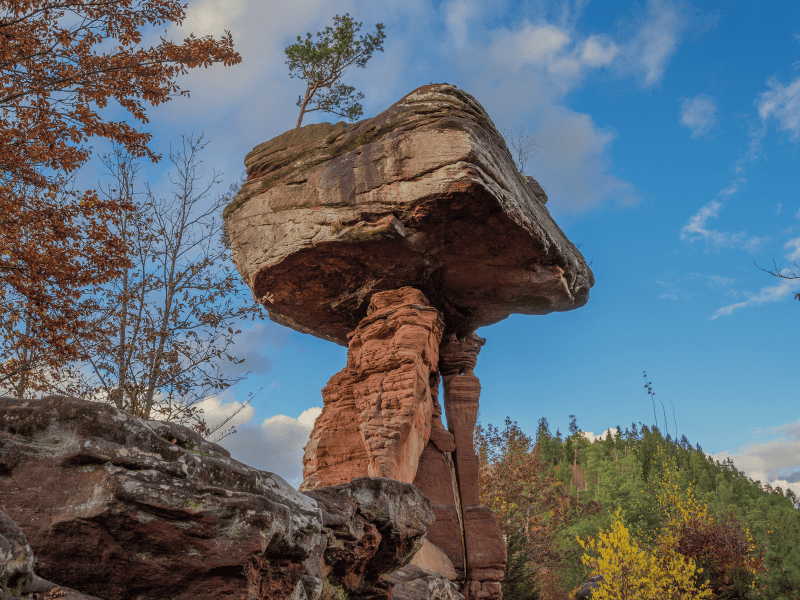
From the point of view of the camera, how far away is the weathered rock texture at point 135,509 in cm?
343

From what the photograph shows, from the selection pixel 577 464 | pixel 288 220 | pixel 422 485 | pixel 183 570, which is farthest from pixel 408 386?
pixel 577 464

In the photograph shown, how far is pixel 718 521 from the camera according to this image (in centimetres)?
2117

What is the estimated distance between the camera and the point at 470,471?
515 inches

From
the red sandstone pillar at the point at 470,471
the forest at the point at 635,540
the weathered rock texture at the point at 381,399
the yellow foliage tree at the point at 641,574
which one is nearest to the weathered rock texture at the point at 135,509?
the weathered rock texture at the point at 381,399

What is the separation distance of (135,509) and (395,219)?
7.72 metres

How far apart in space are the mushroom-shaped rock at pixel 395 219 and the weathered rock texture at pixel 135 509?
7133 mm

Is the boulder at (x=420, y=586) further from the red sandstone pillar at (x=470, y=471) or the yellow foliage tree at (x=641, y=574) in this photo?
the yellow foliage tree at (x=641, y=574)

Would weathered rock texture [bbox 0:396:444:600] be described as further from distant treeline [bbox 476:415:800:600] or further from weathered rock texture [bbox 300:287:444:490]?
distant treeline [bbox 476:415:800:600]

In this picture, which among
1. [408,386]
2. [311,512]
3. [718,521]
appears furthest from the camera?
[718,521]

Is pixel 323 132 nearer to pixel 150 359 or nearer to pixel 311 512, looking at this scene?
pixel 150 359

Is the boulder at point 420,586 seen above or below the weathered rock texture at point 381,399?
below

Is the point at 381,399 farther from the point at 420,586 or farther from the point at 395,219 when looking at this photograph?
the point at 420,586

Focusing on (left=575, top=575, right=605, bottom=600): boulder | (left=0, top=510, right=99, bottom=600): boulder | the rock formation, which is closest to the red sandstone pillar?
the rock formation

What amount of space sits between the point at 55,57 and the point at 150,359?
530 centimetres
